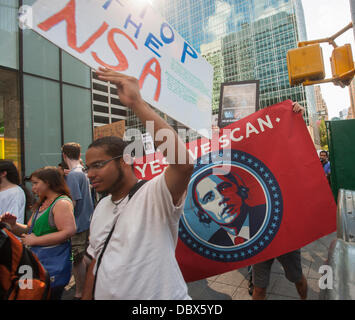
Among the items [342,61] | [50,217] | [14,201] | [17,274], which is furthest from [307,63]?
[14,201]

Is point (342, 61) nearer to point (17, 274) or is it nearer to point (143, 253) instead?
point (143, 253)

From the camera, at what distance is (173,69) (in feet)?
5.49

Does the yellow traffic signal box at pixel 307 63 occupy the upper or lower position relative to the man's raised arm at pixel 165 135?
upper

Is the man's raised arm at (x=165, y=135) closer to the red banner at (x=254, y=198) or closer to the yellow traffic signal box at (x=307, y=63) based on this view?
the red banner at (x=254, y=198)

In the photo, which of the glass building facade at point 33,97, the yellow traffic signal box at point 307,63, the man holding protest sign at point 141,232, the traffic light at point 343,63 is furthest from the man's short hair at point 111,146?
the glass building facade at point 33,97

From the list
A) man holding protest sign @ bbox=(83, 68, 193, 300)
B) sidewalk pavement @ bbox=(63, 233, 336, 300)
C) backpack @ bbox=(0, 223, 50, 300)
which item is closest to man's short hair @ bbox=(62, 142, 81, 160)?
sidewalk pavement @ bbox=(63, 233, 336, 300)

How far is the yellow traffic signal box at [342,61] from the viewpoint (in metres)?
3.32

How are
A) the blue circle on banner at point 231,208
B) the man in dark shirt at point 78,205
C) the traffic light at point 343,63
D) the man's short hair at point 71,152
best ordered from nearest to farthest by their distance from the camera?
1. the blue circle on banner at point 231,208
2. the man in dark shirt at point 78,205
3. the traffic light at point 343,63
4. the man's short hair at point 71,152

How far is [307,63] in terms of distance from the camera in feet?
10.7

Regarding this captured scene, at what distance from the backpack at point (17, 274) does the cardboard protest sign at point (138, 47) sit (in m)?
1.09

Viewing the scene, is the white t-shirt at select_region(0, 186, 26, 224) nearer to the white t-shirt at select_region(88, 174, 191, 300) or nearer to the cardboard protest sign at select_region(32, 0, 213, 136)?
the white t-shirt at select_region(88, 174, 191, 300)

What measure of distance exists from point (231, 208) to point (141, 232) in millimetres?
1311

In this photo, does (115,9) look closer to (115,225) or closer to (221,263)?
(115,225)
